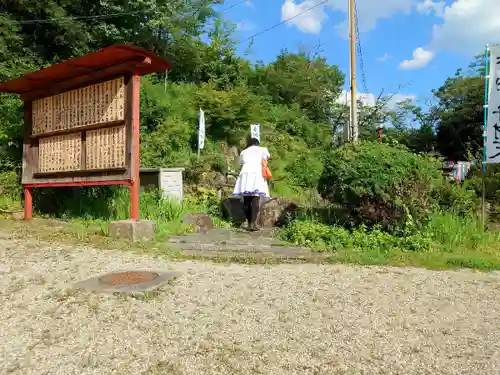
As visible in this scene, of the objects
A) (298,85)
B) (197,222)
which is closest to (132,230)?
(197,222)

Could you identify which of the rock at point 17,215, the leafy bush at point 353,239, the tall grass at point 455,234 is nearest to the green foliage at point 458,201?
the tall grass at point 455,234

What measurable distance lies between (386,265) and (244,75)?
15168mm

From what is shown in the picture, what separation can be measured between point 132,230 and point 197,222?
5.05 ft

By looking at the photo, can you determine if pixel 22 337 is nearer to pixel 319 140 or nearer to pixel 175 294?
pixel 175 294

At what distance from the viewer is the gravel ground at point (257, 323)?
2.66 metres

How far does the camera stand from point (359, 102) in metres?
23.8

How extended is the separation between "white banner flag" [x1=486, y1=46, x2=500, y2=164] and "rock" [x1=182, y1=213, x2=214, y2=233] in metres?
4.78

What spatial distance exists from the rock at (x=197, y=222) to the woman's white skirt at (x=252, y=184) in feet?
2.65

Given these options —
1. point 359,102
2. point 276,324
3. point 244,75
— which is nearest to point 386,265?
point 276,324

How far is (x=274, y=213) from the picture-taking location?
321 inches

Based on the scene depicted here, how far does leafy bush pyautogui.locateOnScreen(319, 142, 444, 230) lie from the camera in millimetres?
6035

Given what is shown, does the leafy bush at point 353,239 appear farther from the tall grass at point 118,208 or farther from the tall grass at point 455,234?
the tall grass at point 118,208

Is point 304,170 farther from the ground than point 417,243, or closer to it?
farther from the ground

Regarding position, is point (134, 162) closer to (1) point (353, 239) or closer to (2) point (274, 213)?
(2) point (274, 213)
